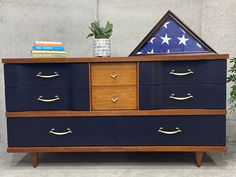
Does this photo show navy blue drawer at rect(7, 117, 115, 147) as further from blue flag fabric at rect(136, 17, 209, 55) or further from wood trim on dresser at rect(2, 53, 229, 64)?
blue flag fabric at rect(136, 17, 209, 55)

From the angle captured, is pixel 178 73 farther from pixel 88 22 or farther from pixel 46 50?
pixel 88 22

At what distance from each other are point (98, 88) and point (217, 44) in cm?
109

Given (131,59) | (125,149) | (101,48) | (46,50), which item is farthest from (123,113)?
(46,50)

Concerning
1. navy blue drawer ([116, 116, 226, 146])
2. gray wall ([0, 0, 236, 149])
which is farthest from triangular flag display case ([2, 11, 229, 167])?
gray wall ([0, 0, 236, 149])

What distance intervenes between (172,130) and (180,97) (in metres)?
0.20

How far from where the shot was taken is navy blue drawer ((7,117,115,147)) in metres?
1.73

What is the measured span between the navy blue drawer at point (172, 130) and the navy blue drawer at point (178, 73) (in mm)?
215

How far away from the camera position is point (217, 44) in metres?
2.27

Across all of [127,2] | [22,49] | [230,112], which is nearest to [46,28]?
[22,49]

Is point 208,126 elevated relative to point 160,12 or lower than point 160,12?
lower

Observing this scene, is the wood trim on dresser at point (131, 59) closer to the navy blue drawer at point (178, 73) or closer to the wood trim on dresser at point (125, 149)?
the navy blue drawer at point (178, 73)

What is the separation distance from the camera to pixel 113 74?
5.68 feet

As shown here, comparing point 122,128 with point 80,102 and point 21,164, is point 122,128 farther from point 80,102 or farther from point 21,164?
point 21,164

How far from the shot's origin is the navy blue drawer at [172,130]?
1698 millimetres
